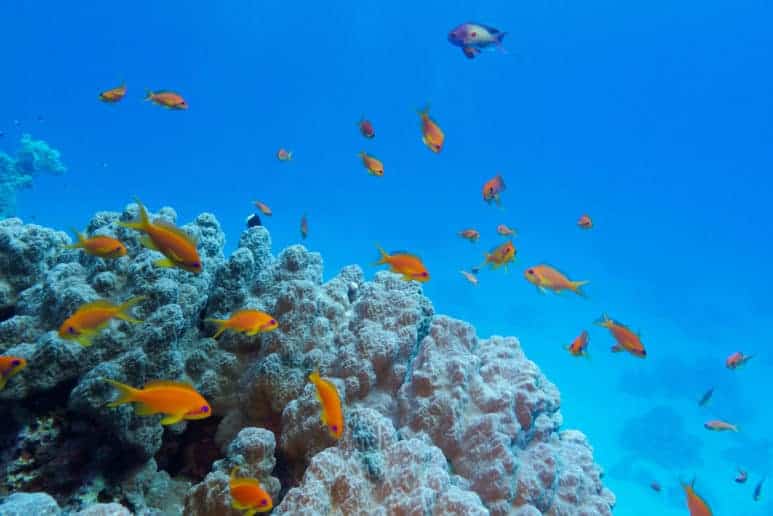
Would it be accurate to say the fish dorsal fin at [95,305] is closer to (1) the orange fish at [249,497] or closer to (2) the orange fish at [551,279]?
(1) the orange fish at [249,497]

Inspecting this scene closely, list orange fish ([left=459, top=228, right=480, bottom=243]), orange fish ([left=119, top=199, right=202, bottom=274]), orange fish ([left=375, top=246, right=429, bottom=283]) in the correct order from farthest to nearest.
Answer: orange fish ([left=459, top=228, right=480, bottom=243]) < orange fish ([left=375, top=246, right=429, bottom=283]) < orange fish ([left=119, top=199, right=202, bottom=274])

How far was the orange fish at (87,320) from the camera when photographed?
2867mm

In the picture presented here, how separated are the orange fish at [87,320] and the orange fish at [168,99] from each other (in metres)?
4.16

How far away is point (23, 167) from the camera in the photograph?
3064 cm

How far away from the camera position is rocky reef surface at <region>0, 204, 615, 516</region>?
9.52ft

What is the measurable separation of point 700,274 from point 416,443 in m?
70.4

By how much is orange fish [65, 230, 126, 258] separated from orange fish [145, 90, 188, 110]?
3.57m

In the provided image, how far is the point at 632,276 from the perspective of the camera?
60344 mm

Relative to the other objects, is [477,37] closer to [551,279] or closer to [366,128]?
[551,279]

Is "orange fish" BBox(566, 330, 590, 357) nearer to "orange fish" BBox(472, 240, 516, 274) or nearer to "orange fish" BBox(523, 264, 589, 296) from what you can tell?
"orange fish" BBox(523, 264, 589, 296)

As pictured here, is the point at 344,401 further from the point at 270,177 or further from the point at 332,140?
the point at 332,140

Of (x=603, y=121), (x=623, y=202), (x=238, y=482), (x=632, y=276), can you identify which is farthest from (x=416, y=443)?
(x=603, y=121)

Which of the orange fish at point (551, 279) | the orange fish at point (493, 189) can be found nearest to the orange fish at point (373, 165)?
the orange fish at point (493, 189)

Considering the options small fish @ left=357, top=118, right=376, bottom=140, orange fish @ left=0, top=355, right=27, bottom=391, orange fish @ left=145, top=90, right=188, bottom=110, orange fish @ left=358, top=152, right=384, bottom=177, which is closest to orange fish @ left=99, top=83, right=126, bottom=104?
orange fish @ left=145, top=90, right=188, bottom=110
